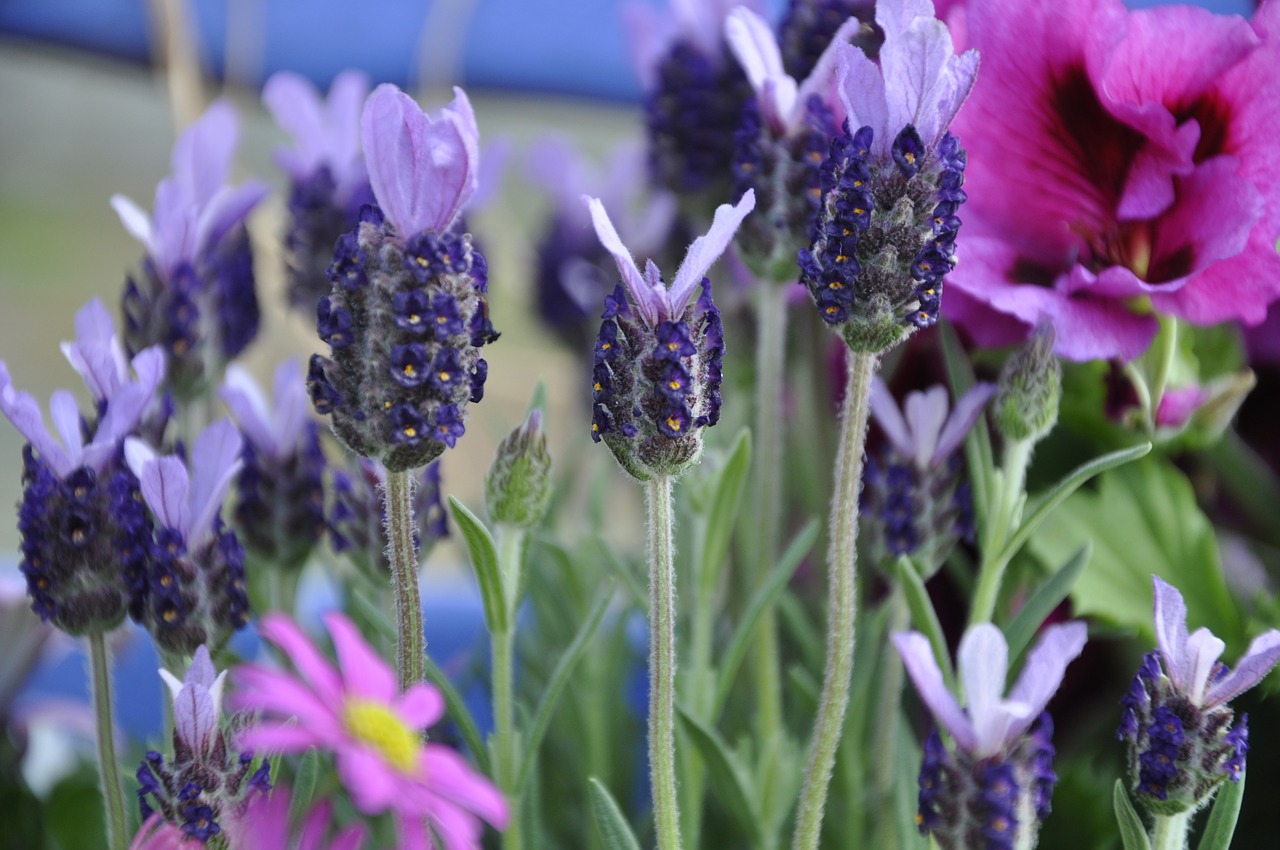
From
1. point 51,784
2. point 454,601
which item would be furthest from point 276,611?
point 454,601

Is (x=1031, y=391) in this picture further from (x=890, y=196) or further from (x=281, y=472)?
(x=281, y=472)

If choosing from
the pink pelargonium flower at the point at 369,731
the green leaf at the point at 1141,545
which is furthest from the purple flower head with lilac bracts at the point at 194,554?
the green leaf at the point at 1141,545

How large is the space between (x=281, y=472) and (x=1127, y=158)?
0.25 meters

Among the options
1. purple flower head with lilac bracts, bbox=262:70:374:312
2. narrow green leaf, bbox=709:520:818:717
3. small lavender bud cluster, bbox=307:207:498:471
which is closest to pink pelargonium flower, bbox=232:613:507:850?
small lavender bud cluster, bbox=307:207:498:471

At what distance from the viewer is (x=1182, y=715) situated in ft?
0.88

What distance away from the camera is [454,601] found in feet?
2.19

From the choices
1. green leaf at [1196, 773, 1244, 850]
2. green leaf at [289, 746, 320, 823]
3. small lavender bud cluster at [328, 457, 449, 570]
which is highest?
small lavender bud cluster at [328, 457, 449, 570]

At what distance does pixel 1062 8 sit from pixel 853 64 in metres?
0.09

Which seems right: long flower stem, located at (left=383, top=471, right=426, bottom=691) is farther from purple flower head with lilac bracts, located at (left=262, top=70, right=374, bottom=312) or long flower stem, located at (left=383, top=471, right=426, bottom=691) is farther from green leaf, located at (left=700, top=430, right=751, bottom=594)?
purple flower head with lilac bracts, located at (left=262, top=70, right=374, bottom=312)

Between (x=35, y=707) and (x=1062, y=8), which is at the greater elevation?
(x=1062, y=8)

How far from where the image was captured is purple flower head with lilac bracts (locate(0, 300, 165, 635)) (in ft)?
0.98

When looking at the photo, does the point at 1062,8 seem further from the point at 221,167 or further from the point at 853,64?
the point at 221,167

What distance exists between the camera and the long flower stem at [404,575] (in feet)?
0.90

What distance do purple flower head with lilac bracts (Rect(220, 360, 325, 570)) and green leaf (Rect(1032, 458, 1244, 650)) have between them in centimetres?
21
